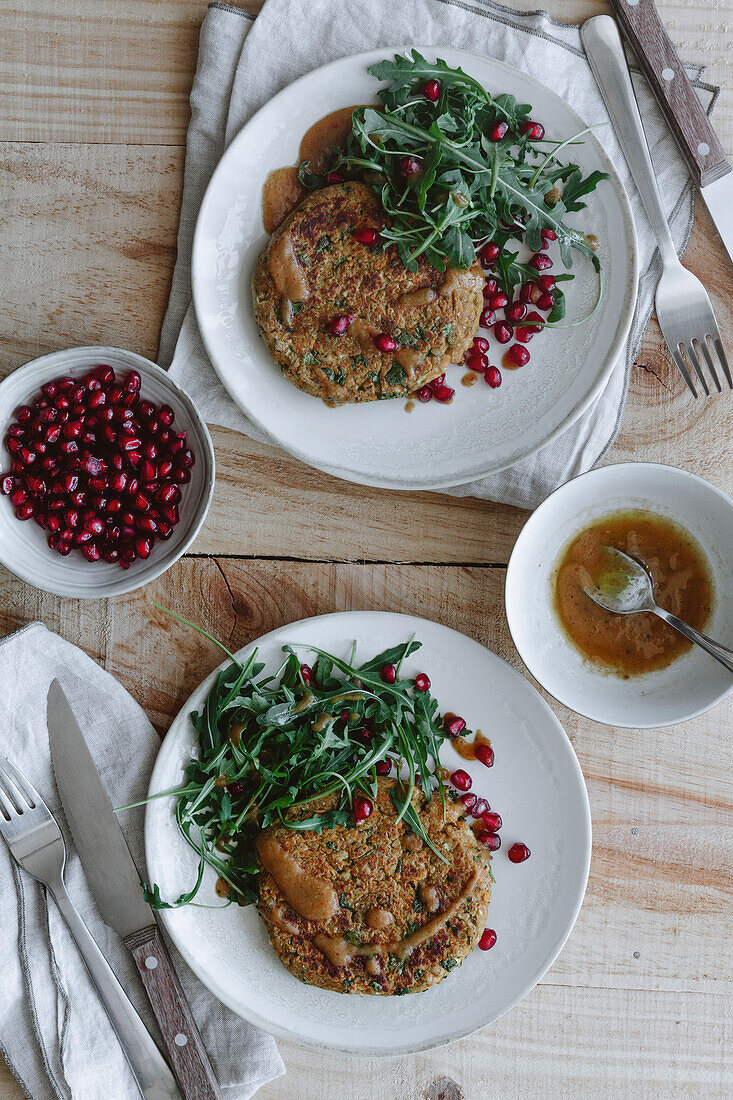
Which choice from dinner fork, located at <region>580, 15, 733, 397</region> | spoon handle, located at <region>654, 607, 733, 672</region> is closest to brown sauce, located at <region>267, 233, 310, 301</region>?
dinner fork, located at <region>580, 15, 733, 397</region>

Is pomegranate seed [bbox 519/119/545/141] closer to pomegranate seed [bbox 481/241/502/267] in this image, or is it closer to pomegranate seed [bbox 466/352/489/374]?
pomegranate seed [bbox 481/241/502/267]

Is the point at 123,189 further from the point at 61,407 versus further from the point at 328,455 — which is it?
the point at 328,455

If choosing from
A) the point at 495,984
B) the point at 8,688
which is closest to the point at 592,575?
the point at 495,984

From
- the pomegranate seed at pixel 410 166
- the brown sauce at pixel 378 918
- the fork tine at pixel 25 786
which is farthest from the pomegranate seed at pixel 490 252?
the fork tine at pixel 25 786

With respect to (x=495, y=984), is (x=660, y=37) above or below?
above

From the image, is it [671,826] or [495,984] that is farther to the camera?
[671,826]

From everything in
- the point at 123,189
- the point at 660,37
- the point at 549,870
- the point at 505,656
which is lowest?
the point at 549,870
